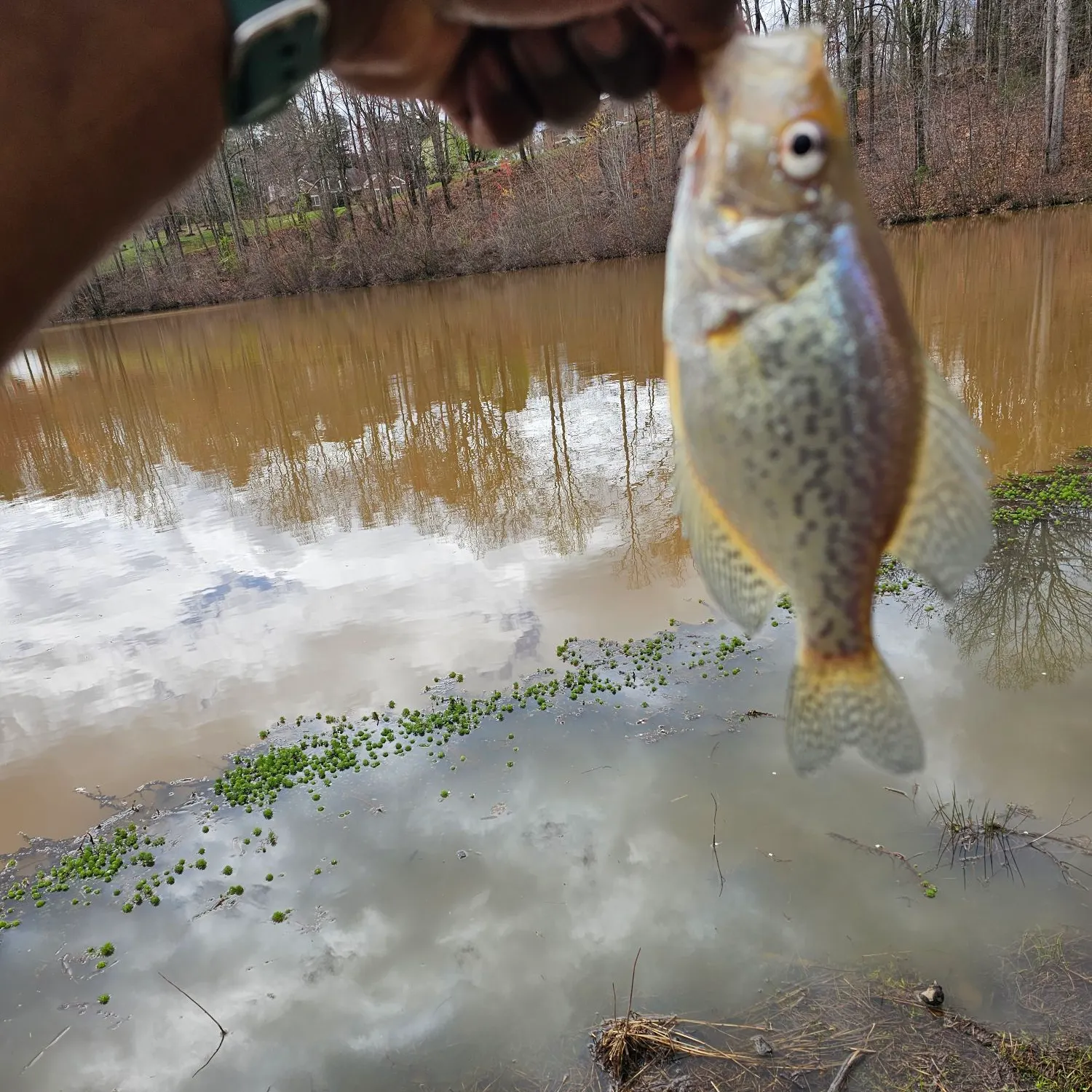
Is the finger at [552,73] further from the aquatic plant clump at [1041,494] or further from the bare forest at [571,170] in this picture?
the bare forest at [571,170]

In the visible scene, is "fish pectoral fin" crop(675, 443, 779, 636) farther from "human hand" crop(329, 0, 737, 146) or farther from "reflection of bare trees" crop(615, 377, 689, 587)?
"reflection of bare trees" crop(615, 377, 689, 587)

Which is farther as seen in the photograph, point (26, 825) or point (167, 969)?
point (26, 825)

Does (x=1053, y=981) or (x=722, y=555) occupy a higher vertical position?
(x=722, y=555)

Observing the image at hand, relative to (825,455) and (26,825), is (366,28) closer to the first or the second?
(825,455)

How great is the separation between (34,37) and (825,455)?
1286 millimetres

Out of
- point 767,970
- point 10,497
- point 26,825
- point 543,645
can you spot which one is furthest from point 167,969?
point 10,497

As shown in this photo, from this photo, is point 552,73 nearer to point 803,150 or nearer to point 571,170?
point 803,150

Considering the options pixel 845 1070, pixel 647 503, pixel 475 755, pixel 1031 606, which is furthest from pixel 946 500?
pixel 647 503

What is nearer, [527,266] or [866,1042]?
[866,1042]

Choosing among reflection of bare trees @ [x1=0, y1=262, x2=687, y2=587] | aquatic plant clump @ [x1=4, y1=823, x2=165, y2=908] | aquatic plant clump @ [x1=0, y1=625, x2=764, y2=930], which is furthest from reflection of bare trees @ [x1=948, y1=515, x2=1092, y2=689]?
aquatic plant clump @ [x1=4, y1=823, x2=165, y2=908]

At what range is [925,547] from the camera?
1.54 metres

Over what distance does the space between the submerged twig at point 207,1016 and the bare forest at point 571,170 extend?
22606 mm

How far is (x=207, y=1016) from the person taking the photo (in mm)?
4352

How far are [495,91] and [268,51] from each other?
0.58 m
